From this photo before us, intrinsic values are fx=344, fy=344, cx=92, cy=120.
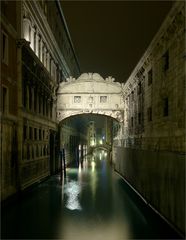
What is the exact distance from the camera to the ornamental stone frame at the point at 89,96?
2867 centimetres

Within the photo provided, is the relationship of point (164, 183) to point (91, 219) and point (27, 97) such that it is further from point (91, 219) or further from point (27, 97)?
point (27, 97)

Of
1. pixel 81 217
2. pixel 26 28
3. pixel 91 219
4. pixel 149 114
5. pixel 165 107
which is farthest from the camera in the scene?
pixel 26 28

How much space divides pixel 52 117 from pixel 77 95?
119 inches

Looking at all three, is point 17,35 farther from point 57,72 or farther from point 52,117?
point 57,72

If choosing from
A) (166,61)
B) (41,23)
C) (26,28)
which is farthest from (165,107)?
(41,23)

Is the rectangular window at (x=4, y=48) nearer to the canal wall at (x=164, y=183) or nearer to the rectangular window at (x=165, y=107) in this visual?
the rectangular window at (x=165, y=107)

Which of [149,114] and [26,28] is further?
[26,28]

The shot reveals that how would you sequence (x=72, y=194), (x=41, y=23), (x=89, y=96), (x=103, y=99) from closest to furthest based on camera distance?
(x=72, y=194)
(x=41, y=23)
(x=89, y=96)
(x=103, y=99)

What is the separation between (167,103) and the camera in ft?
40.9

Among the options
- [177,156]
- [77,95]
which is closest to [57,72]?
[77,95]

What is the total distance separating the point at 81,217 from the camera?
492 inches

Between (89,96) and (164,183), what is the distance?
61.0 feet

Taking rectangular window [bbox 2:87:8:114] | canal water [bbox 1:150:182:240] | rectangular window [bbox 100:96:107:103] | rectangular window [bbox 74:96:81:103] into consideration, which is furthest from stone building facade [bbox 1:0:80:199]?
rectangular window [bbox 100:96:107:103]

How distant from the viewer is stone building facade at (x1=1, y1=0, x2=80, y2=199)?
14484 millimetres
